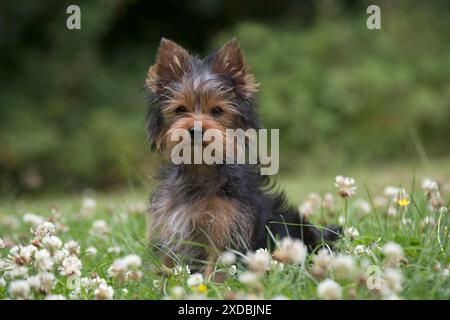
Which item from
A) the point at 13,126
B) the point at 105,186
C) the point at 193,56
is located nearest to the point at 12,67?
the point at 13,126

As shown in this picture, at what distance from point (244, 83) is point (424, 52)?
10.5m

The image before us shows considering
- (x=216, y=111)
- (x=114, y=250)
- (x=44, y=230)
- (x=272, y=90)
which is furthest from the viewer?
(x=272, y=90)

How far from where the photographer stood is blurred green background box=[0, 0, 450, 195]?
13117 mm

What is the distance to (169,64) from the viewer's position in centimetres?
457

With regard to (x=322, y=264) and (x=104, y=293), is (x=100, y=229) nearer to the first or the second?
(x=104, y=293)

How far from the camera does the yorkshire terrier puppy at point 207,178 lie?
4.28 metres

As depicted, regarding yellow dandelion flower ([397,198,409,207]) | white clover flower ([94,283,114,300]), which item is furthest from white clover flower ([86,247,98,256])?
yellow dandelion flower ([397,198,409,207])

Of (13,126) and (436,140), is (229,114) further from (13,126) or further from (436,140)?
(436,140)

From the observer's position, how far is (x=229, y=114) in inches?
173

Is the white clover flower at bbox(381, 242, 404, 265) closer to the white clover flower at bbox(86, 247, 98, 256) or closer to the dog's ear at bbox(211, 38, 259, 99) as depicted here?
the dog's ear at bbox(211, 38, 259, 99)

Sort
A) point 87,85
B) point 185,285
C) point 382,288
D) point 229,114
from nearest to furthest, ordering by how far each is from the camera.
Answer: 1. point 382,288
2. point 185,285
3. point 229,114
4. point 87,85

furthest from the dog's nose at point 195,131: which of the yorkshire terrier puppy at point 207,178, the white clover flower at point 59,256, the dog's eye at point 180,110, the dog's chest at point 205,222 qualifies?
the white clover flower at point 59,256

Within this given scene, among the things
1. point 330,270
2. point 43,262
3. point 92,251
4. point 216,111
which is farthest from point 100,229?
point 330,270

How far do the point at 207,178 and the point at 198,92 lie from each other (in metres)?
0.56
